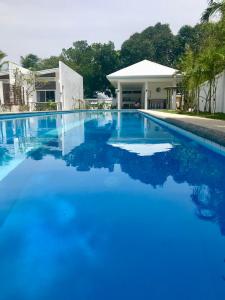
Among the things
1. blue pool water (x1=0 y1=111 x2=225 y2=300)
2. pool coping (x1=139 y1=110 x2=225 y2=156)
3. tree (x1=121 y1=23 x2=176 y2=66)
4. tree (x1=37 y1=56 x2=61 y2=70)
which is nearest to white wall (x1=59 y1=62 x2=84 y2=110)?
tree (x1=121 y1=23 x2=176 y2=66)

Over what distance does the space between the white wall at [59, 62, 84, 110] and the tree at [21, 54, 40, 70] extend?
56.2 ft

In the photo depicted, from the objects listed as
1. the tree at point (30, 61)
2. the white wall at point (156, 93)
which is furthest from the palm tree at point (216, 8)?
the tree at point (30, 61)

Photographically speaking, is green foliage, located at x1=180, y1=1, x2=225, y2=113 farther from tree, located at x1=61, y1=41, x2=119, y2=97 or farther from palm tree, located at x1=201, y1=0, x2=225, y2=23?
tree, located at x1=61, y1=41, x2=119, y2=97

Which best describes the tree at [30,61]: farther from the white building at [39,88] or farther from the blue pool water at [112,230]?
the blue pool water at [112,230]

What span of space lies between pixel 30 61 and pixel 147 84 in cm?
2920

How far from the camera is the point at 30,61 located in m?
46.8

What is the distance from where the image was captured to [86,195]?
4.06 meters

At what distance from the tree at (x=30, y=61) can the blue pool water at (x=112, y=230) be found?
4363 centimetres

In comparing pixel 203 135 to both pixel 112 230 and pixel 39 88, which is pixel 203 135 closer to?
pixel 112 230

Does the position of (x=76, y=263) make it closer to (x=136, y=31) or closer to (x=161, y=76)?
(x=161, y=76)

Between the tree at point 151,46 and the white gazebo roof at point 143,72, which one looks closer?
the white gazebo roof at point 143,72

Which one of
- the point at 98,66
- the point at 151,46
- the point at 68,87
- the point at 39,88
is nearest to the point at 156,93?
the point at 68,87

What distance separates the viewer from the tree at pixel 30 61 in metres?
45.9

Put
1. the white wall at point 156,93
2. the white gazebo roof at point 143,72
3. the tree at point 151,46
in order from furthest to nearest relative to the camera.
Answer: the tree at point 151,46
the white wall at point 156,93
the white gazebo roof at point 143,72
